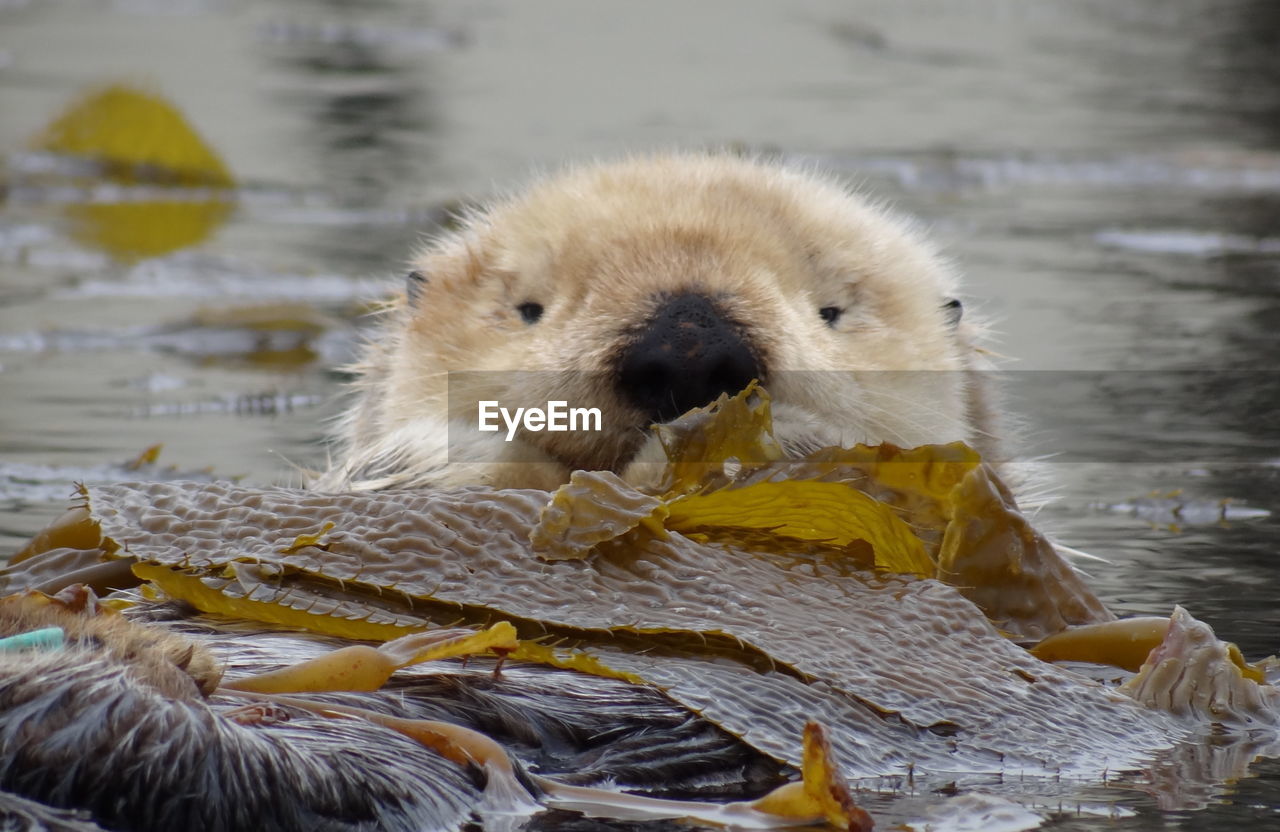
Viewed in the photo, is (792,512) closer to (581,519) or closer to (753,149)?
(581,519)

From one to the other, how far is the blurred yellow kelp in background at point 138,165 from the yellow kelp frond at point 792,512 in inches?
268

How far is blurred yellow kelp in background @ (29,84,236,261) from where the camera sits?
9219mm

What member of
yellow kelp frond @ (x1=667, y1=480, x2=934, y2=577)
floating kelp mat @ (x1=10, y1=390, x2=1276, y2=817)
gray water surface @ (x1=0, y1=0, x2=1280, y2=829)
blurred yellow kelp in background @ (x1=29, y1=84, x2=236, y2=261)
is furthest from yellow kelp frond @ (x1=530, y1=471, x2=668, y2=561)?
blurred yellow kelp in background @ (x1=29, y1=84, x2=236, y2=261)

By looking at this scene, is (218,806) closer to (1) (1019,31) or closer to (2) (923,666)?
(2) (923,666)

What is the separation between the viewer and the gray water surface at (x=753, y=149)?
460 centimetres

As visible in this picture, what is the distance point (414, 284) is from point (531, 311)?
0.54 m

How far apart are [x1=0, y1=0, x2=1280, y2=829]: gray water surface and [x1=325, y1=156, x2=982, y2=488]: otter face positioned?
62cm

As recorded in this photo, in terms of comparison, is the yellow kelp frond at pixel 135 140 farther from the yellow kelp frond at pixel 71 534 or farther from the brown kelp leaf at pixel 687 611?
the brown kelp leaf at pixel 687 611

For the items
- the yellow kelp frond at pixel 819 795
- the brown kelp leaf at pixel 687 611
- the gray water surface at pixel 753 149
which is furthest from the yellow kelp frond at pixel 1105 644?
the yellow kelp frond at pixel 819 795

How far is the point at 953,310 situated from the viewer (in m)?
3.75

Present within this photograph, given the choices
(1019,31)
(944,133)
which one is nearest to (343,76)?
(944,133)

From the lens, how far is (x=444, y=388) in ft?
11.0

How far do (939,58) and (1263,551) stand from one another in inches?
471

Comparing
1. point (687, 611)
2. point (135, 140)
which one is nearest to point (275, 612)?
point (687, 611)
